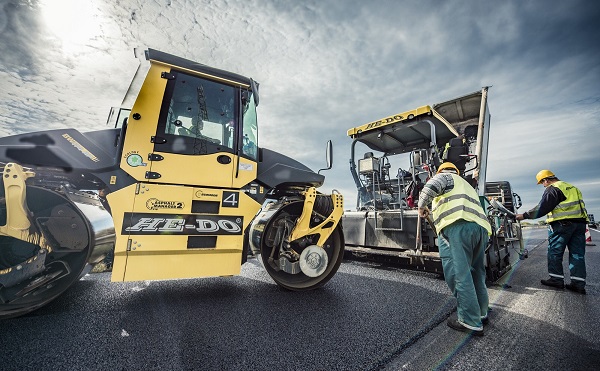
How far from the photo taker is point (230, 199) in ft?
9.31

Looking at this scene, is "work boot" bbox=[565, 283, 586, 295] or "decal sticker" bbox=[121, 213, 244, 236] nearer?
"decal sticker" bbox=[121, 213, 244, 236]

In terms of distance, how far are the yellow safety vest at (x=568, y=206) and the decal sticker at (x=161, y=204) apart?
5310 millimetres

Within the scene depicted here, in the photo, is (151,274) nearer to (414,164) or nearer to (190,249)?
(190,249)

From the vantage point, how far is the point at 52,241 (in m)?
2.32

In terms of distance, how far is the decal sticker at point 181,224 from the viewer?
243 cm

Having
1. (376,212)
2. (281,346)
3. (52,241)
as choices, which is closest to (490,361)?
(281,346)

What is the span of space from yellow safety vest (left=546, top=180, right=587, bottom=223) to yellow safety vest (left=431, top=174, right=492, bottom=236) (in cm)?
260

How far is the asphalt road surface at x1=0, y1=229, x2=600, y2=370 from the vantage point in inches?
64.9

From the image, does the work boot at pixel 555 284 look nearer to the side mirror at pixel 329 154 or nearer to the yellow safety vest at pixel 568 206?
the yellow safety vest at pixel 568 206

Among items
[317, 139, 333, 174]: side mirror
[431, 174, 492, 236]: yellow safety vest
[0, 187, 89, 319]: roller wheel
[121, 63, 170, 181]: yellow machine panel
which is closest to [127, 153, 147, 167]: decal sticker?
[121, 63, 170, 181]: yellow machine panel

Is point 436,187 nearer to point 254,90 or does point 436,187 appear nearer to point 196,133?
point 254,90

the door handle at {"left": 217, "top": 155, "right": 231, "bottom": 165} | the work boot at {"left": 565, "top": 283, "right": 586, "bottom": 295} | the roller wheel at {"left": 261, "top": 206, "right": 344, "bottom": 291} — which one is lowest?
the work boot at {"left": 565, "top": 283, "right": 586, "bottom": 295}

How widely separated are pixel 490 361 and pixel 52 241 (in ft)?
11.7

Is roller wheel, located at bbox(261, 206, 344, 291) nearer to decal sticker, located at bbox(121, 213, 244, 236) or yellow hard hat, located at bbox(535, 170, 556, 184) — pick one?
decal sticker, located at bbox(121, 213, 244, 236)
